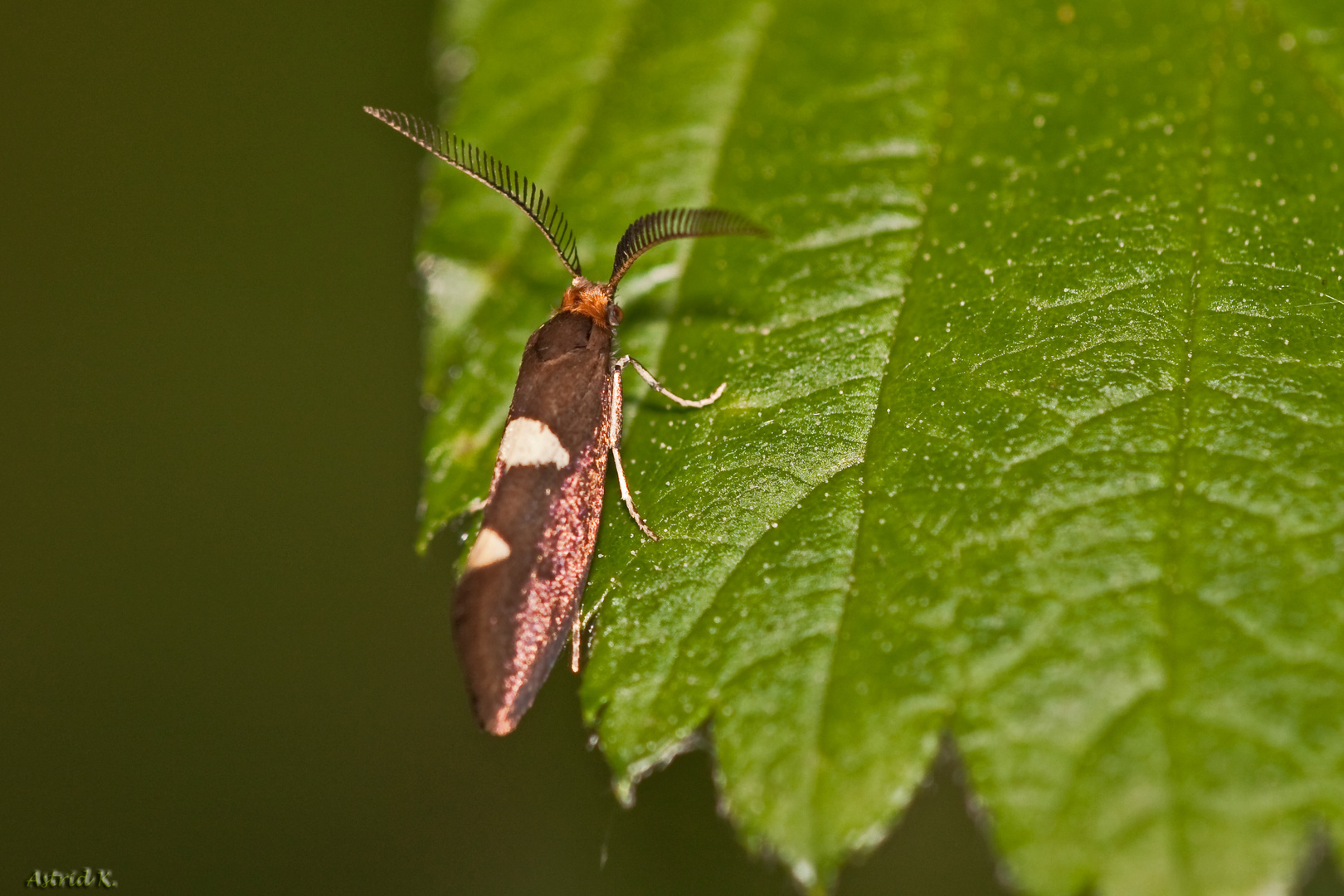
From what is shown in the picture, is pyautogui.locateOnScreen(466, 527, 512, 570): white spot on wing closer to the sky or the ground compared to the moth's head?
closer to the ground

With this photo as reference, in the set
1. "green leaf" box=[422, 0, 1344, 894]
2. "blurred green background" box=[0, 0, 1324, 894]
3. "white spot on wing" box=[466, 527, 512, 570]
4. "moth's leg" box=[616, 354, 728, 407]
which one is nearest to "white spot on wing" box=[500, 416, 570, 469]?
"green leaf" box=[422, 0, 1344, 894]

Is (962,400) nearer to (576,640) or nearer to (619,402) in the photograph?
(619,402)

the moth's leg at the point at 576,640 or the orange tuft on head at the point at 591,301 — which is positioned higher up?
the orange tuft on head at the point at 591,301

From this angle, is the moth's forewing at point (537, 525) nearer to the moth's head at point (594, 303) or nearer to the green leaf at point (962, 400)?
the moth's head at point (594, 303)

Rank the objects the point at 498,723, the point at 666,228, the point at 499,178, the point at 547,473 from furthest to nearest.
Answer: the point at 499,178, the point at 666,228, the point at 547,473, the point at 498,723

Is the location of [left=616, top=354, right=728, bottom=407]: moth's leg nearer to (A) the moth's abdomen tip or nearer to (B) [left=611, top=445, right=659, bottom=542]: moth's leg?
(B) [left=611, top=445, right=659, bottom=542]: moth's leg

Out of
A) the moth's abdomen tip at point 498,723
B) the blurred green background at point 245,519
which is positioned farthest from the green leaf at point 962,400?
the blurred green background at point 245,519

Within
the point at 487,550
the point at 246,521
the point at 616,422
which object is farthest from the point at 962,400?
the point at 246,521
